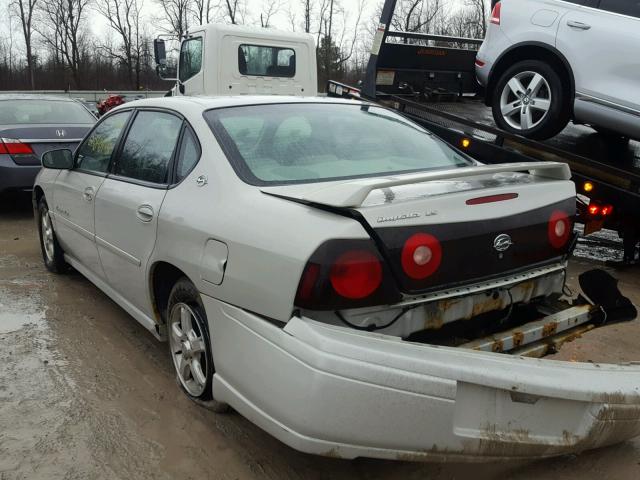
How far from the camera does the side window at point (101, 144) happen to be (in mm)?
3803

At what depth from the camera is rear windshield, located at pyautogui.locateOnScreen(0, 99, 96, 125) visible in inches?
296

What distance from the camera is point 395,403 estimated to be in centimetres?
193

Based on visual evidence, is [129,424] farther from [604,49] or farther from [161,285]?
[604,49]

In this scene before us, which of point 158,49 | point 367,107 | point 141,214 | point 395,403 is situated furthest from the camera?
point 158,49

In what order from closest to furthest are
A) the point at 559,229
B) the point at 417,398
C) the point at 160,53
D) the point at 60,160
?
1. the point at 417,398
2. the point at 559,229
3. the point at 60,160
4. the point at 160,53

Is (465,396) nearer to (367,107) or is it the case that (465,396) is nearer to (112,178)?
(367,107)

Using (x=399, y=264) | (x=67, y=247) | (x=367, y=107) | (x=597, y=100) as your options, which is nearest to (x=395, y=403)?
(x=399, y=264)

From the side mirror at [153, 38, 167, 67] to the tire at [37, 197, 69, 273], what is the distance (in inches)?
262

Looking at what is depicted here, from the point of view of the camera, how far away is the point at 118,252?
339cm

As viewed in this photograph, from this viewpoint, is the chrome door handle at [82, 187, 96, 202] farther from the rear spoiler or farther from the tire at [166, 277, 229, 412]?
the rear spoiler

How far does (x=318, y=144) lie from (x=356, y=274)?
1.07 m

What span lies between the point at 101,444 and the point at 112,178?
159cm

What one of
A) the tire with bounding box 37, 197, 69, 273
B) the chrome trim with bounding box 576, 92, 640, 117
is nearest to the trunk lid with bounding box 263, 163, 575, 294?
the chrome trim with bounding box 576, 92, 640, 117

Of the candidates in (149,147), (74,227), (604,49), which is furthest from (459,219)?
(604,49)
